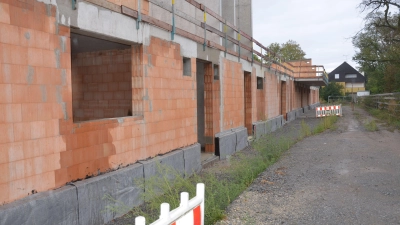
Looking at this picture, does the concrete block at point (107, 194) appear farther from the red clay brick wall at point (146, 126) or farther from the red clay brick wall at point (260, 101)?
the red clay brick wall at point (260, 101)

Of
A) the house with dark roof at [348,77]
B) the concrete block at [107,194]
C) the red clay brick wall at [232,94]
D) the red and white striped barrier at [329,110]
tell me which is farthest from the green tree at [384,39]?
A: the house with dark roof at [348,77]

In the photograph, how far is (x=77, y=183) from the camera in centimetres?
486

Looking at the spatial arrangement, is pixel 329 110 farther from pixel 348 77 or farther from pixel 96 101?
pixel 348 77

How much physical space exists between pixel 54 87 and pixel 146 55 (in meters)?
2.27

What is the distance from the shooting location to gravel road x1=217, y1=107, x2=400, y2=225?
4.61m

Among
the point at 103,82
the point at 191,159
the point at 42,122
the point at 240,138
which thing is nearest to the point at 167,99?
the point at 103,82

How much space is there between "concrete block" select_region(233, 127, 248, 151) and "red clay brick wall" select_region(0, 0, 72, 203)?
25.2 feet

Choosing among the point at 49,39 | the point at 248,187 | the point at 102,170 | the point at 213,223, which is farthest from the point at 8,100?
the point at 248,187

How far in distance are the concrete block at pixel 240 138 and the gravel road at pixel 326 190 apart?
2412 mm

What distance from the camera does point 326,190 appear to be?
583cm

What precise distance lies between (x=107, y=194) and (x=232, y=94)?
275 inches

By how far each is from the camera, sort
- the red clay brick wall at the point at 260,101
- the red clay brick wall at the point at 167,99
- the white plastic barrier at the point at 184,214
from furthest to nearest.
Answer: the red clay brick wall at the point at 260,101
the red clay brick wall at the point at 167,99
the white plastic barrier at the point at 184,214

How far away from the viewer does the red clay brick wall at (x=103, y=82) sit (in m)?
7.20

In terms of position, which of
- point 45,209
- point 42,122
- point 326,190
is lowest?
point 326,190
